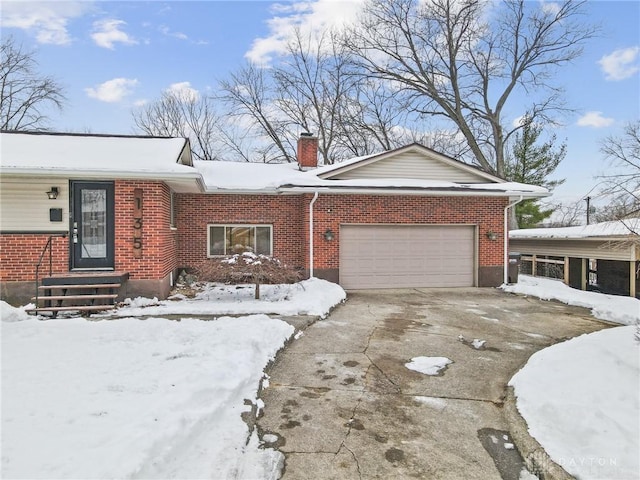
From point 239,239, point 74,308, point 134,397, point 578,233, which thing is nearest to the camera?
point 134,397

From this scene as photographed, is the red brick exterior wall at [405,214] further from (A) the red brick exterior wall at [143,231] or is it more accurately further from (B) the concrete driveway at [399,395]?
(A) the red brick exterior wall at [143,231]

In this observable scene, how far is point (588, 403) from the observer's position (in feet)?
12.0

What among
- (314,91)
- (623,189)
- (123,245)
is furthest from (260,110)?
(623,189)

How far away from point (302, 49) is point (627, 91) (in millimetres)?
20691

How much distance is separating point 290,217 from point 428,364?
756cm

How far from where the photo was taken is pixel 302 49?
27.6m

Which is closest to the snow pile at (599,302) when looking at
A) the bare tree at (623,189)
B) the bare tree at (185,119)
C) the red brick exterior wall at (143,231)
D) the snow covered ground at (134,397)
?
the bare tree at (623,189)

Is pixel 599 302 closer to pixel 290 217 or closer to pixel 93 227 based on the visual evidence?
pixel 290 217

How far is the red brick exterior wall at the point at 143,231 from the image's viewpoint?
27.9ft

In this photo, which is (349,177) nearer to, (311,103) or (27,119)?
(311,103)

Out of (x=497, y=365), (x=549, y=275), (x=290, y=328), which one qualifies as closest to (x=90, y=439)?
(x=290, y=328)

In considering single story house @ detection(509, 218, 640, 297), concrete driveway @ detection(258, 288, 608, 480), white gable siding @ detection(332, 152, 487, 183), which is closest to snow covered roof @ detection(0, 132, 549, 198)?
white gable siding @ detection(332, 152, 487, 183)

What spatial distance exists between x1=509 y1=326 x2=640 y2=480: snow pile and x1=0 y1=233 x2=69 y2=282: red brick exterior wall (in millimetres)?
8668

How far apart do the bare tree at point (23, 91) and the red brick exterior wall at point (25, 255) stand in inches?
833
